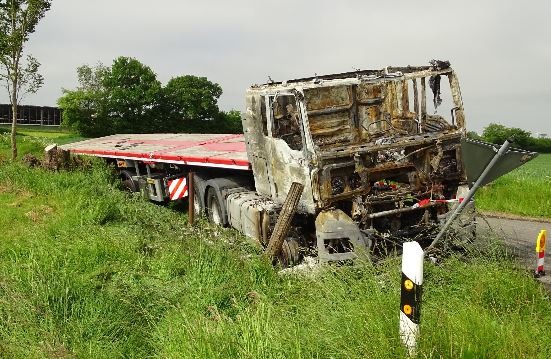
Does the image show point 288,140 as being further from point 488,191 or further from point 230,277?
point 488,191

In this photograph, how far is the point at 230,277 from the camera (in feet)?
19.7

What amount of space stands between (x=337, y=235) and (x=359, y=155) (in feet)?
3.53

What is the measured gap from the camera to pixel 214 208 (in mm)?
10445

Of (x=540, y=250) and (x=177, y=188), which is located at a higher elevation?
(x=177, y=188)

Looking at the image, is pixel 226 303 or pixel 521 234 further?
pixel 521 234

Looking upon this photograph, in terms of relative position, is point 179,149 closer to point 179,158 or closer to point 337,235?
point 179,158

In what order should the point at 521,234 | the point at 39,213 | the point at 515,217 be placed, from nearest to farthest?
the point at 39,213, the point at 521,234, the point at 515,217

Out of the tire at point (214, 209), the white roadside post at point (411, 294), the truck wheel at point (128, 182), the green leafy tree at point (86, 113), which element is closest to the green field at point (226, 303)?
the white roadside post at point (411, 294)

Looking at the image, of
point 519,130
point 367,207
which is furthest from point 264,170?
point 519,130

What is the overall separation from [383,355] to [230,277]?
9.33ft

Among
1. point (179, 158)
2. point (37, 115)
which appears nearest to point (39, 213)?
point (179, 158)

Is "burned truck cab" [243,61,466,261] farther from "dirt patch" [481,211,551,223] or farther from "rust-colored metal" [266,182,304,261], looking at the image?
"dirt patch" [481,211,551,223]

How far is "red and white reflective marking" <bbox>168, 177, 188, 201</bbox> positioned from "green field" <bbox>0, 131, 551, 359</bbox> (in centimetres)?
363

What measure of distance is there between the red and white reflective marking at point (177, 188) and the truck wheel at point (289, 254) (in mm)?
4611
